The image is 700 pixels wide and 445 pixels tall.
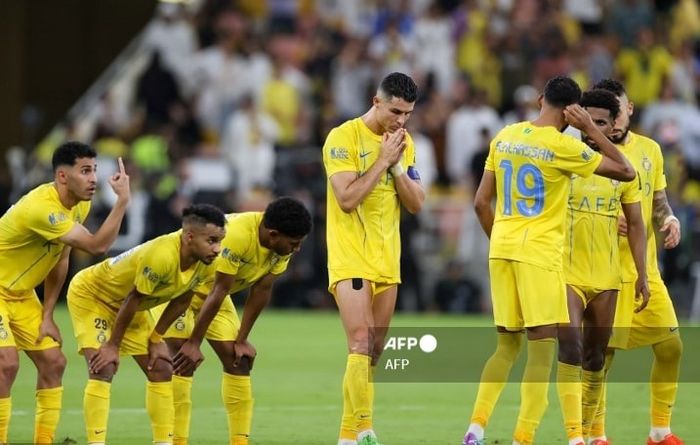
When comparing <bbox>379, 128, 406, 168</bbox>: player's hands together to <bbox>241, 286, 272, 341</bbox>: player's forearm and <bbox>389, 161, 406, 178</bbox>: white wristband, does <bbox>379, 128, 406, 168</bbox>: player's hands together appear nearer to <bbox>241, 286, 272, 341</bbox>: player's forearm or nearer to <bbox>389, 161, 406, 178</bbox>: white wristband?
<bbox>389, 161, 406, 178</bbox>: white wristband

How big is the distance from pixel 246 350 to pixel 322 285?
46.1ft

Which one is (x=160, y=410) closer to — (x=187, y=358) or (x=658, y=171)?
(x=187, y=358)

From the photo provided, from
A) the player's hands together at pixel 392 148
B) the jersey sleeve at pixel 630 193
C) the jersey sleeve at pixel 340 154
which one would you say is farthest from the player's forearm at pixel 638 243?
the jersey sleeve at pixel 340 154

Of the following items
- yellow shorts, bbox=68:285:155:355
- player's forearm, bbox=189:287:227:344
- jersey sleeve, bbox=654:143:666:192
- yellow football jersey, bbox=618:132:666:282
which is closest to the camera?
player's forearm, bbox=189:287:227:344

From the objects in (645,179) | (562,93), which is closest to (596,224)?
(645,179)

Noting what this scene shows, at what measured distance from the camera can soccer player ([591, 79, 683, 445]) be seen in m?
12.1

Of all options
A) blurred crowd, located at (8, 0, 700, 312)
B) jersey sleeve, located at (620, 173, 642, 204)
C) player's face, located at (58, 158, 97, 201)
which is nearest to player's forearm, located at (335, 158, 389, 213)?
player's face, located at (58, 158, 97, 201)

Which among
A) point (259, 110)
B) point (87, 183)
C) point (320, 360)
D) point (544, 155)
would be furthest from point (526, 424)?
point (259, 110)

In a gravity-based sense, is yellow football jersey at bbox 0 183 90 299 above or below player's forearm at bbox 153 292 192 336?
above

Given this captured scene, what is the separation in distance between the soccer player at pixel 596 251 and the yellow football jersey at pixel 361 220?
4.45 ft

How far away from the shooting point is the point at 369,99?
86.3 ft

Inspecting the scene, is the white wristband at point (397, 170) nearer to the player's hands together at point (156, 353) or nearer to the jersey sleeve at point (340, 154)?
the jersey sleeve at point (340, 154)

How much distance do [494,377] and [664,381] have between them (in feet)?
5.40

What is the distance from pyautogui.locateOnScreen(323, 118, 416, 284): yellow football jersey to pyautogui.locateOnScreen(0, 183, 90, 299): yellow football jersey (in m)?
1.85
